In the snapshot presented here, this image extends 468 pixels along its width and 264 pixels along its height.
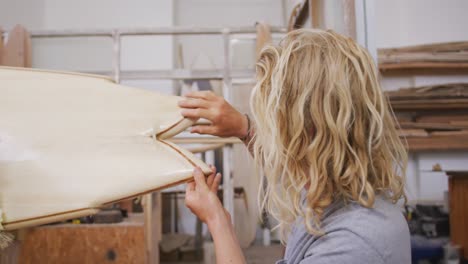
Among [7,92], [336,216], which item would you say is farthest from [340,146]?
[7,92]

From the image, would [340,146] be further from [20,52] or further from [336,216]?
[20,52]

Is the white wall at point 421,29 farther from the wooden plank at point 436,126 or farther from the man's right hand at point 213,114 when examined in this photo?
the man's right hand at point 213,114

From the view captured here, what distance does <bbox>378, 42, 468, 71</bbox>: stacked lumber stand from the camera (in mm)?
1777

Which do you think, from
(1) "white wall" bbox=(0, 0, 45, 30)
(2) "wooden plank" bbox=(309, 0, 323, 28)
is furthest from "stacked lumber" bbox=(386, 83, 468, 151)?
(1) "white wall" bbox=(0, 0, 45, 30)

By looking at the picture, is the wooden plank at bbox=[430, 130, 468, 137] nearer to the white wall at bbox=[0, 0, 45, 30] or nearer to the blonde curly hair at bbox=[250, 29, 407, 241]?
the blonde curly hair at bbox=[250, 29, 407, 241]

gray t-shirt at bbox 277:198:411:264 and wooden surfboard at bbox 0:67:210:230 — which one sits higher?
wooden surfboard at bbox 0:67:210:230

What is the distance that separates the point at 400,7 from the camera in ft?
5.85

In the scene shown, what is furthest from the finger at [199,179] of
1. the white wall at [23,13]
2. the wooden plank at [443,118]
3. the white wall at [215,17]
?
the white wall at [23,13]

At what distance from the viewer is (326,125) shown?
2.53 feet

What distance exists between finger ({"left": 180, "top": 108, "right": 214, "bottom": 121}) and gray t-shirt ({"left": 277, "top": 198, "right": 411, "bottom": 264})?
0.36 meters

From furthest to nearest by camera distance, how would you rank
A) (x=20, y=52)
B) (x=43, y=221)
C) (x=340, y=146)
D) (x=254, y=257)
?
(x=254, y=257), (x=20, y=52), (x=43, y=221), (x=340, y=146)

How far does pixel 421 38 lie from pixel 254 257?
1858 millimetres

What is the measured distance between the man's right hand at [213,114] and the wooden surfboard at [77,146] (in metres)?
0.03

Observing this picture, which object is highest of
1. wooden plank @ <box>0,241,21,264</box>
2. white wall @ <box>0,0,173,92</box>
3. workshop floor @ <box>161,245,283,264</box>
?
white wall @ <box>0,0,173,92</box>
